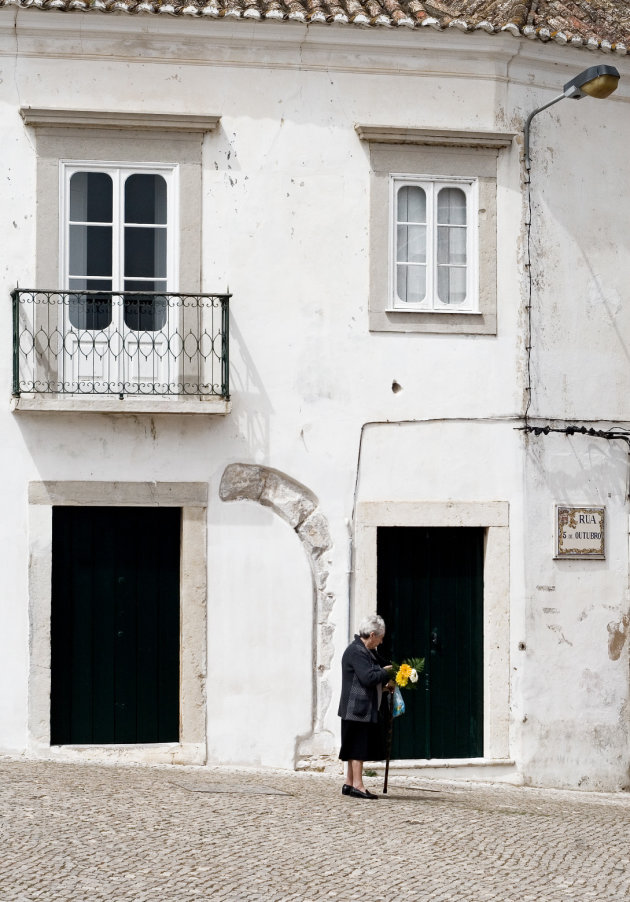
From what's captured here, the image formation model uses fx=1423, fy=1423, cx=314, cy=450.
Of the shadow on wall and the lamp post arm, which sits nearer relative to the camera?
the shadow on wall

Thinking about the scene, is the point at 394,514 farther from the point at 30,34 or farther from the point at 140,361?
the point at 30,34

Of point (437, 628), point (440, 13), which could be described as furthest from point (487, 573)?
point (440, 13)

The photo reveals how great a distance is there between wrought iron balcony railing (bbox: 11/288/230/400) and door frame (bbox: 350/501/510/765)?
1682 mm

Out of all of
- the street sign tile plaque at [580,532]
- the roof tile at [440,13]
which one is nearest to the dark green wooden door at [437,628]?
the street sign tile plaque at [580,532]

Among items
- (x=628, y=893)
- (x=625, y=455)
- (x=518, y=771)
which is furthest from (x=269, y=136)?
(x=628, y=893)

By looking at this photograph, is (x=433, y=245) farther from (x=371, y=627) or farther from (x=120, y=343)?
(x=371, y=627)

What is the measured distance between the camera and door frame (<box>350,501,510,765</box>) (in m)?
11.8

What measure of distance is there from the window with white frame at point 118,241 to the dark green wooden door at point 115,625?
1.61 meters

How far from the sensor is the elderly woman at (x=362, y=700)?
970cm

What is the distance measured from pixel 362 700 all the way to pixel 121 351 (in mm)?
3519

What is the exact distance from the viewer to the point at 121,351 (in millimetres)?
11359

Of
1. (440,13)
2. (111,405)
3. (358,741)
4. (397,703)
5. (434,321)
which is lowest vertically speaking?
(358,741)

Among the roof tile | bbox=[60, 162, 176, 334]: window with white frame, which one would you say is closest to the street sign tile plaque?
bbox=[60, 162, 176, 334]: window with white frame

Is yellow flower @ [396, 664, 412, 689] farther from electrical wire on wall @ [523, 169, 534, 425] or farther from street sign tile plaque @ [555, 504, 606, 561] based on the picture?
electrical wire on wall @ [523, 169, 534, 425]
